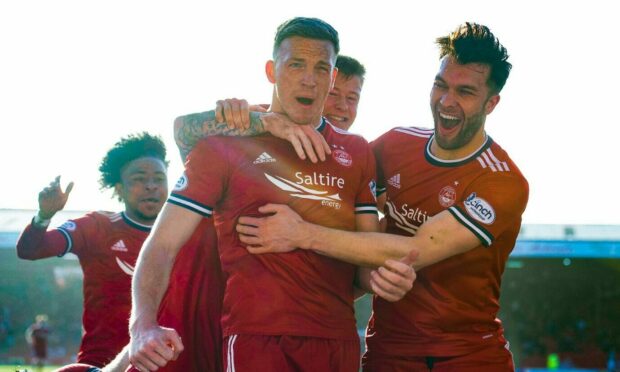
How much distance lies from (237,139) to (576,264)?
3165 cm

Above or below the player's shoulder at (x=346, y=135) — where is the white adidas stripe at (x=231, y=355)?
below

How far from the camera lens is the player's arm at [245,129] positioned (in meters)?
4.04

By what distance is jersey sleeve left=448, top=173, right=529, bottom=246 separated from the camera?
4582 mm

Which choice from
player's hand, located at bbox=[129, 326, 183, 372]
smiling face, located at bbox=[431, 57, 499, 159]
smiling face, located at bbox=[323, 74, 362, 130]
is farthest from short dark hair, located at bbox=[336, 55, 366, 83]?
player's hand, located at bbox=[129, 326, 183, 372]

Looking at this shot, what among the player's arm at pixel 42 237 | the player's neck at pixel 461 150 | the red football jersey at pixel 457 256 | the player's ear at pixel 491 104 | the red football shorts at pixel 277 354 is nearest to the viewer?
the red football shorts at pixel 277 354

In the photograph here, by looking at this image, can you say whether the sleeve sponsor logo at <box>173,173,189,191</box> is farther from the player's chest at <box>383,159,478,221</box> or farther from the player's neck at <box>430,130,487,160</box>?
the player's neck at <box>430,130,487,160</box>

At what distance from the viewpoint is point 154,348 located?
337cm

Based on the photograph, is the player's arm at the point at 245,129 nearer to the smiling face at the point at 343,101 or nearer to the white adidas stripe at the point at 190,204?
the white adidas stripe at the point at 190,204

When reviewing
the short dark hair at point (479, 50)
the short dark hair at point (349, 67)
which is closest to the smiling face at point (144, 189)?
the short dark hair at point (349, 67)

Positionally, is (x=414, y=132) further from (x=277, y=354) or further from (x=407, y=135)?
(x=277, y=354)

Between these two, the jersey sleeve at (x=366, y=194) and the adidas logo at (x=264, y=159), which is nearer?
the adidas logo at (x=264, y=159)

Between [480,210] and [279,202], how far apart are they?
3.85ft

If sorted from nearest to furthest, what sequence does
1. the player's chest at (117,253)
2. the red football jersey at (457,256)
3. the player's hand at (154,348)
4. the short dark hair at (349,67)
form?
1. the player's hand at (154,348)
2. the red football jersey at (457,256)
3. the short dark hair at (349,67)
4. the player's chest at (117,253)

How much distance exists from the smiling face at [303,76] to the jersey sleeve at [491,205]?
956 mm
